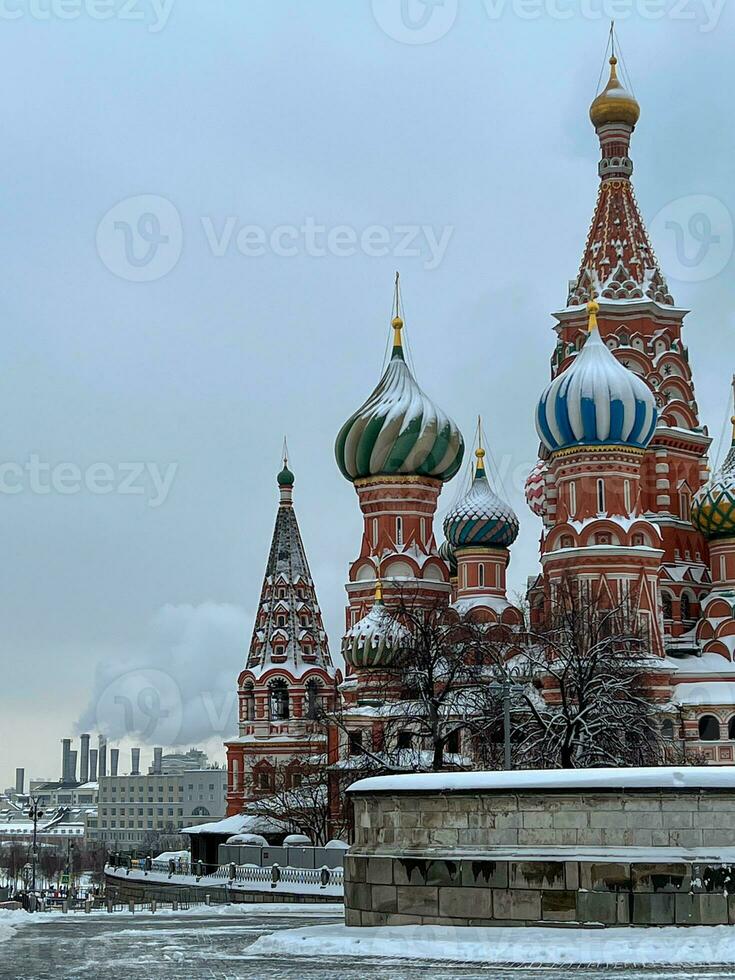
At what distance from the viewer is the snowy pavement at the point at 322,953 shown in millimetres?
12438

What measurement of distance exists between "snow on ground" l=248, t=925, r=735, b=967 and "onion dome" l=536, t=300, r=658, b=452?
2846 centimetres

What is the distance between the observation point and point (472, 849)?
1542cm

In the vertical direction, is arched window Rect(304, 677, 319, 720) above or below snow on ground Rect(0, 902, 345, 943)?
above

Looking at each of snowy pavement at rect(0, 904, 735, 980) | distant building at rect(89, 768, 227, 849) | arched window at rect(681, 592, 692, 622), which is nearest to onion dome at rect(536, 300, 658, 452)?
arched window at rect(681, 592, 692, 622)

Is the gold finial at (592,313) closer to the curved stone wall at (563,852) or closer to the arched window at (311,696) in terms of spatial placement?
the arched window at (311,696)

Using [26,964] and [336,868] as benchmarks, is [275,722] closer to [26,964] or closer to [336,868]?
[336,868]

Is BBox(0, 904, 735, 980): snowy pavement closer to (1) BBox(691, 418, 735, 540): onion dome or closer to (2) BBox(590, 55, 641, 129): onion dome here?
(1) BBox(691, 418, 735, 540): onion dome

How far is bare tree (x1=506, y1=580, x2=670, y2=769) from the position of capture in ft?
97.3

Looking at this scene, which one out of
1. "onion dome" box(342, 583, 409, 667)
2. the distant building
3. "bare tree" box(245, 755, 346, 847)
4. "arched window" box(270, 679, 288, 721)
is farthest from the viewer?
the distant building

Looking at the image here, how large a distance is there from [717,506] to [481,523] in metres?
8.00

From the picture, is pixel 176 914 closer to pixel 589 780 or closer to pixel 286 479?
pixel 589 780

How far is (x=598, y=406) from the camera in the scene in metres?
42.5

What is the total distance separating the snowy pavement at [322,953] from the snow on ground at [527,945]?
0.01 m

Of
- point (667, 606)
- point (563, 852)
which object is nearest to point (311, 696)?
point (667, 606)
